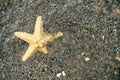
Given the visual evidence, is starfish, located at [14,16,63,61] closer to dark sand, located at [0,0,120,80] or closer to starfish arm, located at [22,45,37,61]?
starfish arm, located at [22,45,37,61]

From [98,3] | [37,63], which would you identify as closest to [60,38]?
[37,63]

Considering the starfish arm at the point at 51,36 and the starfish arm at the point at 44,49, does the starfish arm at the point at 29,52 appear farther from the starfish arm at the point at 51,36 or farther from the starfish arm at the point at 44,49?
the starfish arm at the point at 51,36

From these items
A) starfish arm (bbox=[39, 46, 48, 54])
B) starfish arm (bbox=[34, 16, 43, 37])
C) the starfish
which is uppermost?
starfish arm (bbox=[34, 16, 43, 37])

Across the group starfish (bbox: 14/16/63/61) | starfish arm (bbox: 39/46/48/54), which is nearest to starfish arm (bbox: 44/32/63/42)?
starfish (bbox: 14/16/63/61)

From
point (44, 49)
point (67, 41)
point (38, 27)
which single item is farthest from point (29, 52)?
point (67, 41)

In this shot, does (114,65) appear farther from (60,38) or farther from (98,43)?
(60,38)

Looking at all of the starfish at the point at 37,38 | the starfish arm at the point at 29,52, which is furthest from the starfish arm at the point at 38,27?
the starfish arm at the point at 29,52

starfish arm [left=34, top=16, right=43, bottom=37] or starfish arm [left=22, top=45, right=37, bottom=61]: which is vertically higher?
starfish arm [left=34, top=16, right=43, bottom=37]

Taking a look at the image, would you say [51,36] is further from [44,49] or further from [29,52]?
[29,52]
